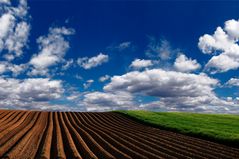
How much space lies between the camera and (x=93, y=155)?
1262 centimetres

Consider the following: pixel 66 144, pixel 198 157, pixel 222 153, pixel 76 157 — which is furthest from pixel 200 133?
pixel 76 157

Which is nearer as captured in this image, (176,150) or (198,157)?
(198,157)

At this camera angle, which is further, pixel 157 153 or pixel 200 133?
pixel 200 133

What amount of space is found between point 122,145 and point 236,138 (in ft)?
25.5

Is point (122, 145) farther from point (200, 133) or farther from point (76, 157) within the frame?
point (200, 133)

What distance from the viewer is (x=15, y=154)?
1289 centimetres

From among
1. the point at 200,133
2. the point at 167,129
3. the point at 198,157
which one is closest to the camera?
the point at 198,157

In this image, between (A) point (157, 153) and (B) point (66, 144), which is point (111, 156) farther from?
(B) point (66, 144)

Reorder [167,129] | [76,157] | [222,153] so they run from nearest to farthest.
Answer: [76,157] < [222,153] < [167,129]

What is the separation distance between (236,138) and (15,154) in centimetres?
1308

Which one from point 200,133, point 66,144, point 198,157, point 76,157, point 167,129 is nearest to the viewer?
point 76,157

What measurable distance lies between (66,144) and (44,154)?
12.1ft

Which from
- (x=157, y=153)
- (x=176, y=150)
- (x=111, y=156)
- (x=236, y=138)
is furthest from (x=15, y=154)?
(x=236, y=138)

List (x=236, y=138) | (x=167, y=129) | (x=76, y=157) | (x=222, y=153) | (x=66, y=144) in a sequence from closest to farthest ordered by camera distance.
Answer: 1. (x=76, y=157)
2. (x=222, y=153)
3. (x=66, y=144)
4. (x=236, y=138)
5. (x=167, y=129)
